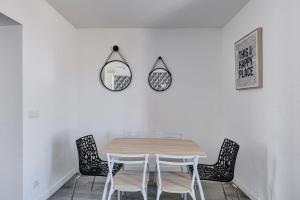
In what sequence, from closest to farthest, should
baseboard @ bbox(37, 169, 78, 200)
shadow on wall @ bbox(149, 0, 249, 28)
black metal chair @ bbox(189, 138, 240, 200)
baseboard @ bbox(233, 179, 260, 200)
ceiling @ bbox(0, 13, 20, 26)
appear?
ceiling @ bbox(0, 13, 20, 26) < black metal chair @ bbox(189, 138, 240, 200) < baseboard @ bbox(233, 179, 260, 200) < baseboard @ bbox(37, 169, 78, 200) < shadow on wall @ bbox(149, 0, 249, 28)

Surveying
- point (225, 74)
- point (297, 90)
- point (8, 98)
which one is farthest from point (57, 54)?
point (297, 90)

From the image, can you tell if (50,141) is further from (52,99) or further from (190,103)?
(190,103)

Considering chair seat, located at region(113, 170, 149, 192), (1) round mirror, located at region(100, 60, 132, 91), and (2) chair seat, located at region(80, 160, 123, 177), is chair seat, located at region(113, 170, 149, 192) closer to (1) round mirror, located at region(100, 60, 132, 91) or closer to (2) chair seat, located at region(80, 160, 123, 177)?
(2) chair seat, located at region(80, 160, 123, 177)

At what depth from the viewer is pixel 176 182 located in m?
2.41

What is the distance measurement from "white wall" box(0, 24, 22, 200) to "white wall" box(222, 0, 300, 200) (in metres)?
2.61

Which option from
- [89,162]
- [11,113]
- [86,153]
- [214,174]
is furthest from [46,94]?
[214,174]

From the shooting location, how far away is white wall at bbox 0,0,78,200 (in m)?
2.49

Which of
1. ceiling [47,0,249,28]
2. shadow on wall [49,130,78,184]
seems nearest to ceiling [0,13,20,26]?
ceiling [47,0,249,28]

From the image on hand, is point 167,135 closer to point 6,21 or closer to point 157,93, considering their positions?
point 157,93

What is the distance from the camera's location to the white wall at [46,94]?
2.49 metres

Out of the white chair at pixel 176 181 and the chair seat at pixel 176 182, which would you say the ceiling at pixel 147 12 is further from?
the chair seat at pixel 176 182

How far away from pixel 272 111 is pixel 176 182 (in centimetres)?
124

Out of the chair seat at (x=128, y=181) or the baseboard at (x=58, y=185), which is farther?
the baseboard at (x=58, y=185)

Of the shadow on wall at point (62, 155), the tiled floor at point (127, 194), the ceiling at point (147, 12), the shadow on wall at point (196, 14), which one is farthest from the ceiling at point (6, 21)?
the tiled floor at point (127, 194)
